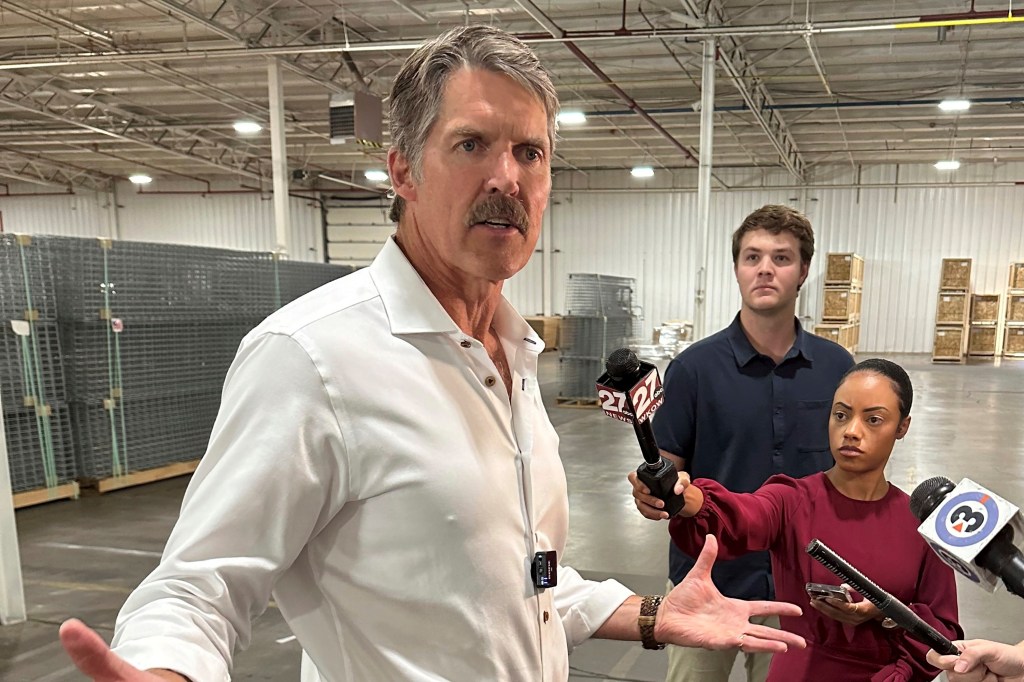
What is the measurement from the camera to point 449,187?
107 centimetres

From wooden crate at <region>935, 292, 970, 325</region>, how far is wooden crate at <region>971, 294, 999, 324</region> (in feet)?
1.45

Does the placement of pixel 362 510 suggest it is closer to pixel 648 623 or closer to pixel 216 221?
pixel 648 623

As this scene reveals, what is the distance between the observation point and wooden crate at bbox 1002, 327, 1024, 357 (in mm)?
15781

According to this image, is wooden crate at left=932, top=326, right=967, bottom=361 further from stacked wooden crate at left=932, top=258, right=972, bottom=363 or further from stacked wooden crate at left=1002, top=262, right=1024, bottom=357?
stacked wooden crate at left=1002, top=262, right=1024, bottom=357

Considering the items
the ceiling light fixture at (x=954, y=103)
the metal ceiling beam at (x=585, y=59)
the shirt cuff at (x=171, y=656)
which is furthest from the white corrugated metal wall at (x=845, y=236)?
the shirt cuff at (x=171, y=656)

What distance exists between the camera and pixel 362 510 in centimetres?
98

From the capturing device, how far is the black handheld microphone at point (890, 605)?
1.16m

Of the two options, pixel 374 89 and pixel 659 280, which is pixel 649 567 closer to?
pixel 374 89

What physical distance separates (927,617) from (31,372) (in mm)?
6589

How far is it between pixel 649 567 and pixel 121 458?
16.4ft

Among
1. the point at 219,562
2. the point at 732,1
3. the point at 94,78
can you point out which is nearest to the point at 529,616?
the point at 219,562

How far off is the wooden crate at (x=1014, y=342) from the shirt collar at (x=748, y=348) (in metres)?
17.6

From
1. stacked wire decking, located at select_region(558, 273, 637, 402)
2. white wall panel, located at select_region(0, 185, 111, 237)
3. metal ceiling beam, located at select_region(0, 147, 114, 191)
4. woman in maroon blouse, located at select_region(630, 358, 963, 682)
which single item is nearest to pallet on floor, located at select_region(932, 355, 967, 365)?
stacked wire decking, located at select_region(558, 273, 637, 402)

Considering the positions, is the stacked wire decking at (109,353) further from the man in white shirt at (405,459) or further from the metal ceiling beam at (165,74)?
the man in white shirt at (405,459)
